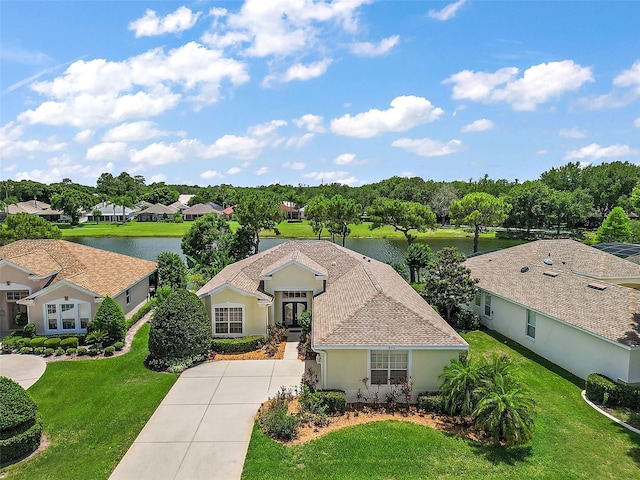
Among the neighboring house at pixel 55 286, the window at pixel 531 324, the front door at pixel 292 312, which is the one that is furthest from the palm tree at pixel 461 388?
the neighboring house at pixel 55 286

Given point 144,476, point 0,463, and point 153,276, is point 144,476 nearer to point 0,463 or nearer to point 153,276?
point 0,463

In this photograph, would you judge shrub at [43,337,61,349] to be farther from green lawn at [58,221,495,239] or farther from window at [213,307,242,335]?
green lawn at [58,221,495,239]

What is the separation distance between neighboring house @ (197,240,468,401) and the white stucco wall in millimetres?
5443

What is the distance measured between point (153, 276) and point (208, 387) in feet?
50.6

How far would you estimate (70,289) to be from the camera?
2166 cm

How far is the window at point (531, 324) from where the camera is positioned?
789 inches

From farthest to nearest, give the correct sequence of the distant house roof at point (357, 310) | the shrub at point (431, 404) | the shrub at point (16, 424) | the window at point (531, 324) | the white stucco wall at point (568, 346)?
the window at point (531, 324) < the white stucco wall at point (568, 346) < the distant house roof at point (357, 310) < the shrub at point (431, 404) < the shrub at point (16, 424)

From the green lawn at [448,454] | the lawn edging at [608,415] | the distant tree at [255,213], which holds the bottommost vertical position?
the lawn edging at [608,415]

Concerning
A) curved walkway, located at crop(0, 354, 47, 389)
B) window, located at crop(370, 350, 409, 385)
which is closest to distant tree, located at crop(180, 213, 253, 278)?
curved walkway, located at crop(0, 354, 47, 389)

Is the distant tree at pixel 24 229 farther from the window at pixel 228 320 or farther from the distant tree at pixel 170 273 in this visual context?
the window at pixel 228 320

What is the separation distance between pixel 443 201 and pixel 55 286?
76.9 m

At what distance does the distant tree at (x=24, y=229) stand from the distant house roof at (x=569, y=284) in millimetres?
36776

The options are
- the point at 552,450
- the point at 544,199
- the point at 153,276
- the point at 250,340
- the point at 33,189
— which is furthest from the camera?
the point at 33,189

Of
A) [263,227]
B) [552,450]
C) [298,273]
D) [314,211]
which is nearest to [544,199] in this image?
[314,211]
